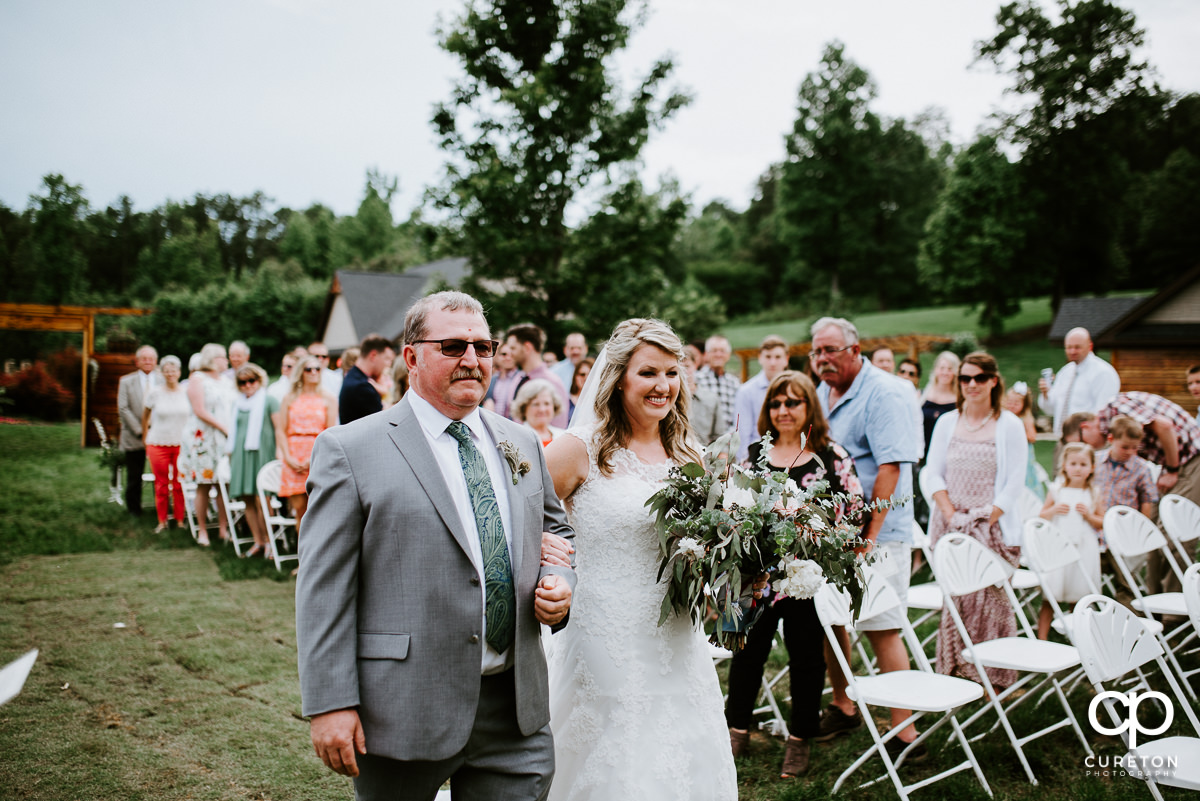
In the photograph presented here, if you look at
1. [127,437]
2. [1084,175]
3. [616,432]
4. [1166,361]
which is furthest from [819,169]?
[616,432]

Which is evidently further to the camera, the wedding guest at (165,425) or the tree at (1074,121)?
the tree at (1074,121)

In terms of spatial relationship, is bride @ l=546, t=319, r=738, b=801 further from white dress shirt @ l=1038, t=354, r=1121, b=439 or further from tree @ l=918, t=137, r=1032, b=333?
tree @ l=918, t=137, r=1032, b=333

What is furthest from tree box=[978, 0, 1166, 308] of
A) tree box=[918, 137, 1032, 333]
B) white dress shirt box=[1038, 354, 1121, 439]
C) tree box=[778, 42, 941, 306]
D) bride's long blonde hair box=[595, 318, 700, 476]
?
bride's long blonde hair box=[595, 318, 700, 476]

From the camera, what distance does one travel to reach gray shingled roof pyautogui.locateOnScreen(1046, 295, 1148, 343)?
105ft

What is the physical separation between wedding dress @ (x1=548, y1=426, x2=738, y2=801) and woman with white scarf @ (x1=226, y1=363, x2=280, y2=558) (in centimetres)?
675

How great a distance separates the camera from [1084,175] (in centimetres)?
4031

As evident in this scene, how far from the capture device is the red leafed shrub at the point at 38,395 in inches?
875

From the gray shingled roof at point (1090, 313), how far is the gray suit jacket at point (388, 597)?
35253 mm

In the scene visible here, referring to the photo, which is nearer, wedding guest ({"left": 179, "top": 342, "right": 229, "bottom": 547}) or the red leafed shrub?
wedding guest ({"left": 179, "top": 342, "right": 229, "bottom": 547})

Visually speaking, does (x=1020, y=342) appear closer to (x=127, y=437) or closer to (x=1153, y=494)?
(x=1153, y=494)

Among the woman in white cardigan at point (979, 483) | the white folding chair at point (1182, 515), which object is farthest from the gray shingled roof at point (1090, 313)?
the woman in white cardigan at point (979, 483)

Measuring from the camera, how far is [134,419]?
10.4 m

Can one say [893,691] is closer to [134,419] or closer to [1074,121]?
[134,419]

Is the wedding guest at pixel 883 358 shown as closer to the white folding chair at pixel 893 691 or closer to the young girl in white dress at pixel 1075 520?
the young girl in white dress at pixel 1075 520
